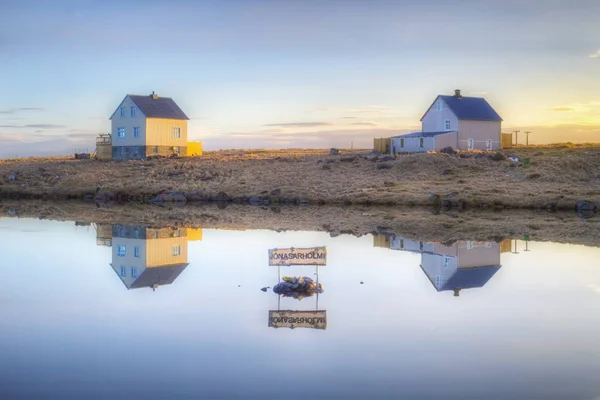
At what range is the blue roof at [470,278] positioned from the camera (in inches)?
860

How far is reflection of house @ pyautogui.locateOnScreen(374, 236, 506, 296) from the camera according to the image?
22734mm

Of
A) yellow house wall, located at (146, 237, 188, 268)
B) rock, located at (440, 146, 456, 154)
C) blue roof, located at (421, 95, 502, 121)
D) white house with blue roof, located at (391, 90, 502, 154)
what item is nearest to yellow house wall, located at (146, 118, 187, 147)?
white house with blue roof, located at (391, 90, 502, 154)

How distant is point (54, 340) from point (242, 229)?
2382 cm

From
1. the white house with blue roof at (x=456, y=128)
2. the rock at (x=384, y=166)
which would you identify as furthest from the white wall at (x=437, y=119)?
the rock at (x=384, y=166)

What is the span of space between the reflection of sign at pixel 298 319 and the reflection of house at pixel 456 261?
563 cm

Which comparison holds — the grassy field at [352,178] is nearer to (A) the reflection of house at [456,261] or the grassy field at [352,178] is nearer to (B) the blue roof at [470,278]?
(A) the reflection of house at [456,261]

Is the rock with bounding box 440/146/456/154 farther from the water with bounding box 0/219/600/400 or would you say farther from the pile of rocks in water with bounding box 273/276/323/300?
the pile of rocks in water with bounding box 273/276/323/300

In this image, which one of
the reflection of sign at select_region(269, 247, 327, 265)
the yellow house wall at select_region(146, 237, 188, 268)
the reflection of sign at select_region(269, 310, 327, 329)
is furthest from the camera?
the yellow house wall at select_region(146, 237, 188, 268)

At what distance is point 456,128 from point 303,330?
208ft

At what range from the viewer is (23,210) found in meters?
53.0

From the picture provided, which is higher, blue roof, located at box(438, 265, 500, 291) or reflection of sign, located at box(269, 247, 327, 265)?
reflection of sign, located at box(269, 247, 327, 265)

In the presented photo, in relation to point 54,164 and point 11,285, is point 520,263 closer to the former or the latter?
point 11,285

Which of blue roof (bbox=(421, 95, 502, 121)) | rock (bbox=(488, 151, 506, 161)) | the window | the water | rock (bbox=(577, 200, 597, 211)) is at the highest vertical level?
blue roof (bbox=(421, 95, 502, 121))

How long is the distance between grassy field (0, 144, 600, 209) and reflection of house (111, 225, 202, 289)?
22542 mm
